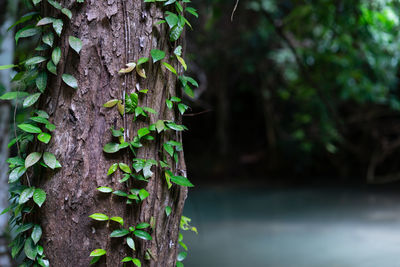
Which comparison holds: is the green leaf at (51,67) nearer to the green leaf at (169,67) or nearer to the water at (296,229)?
the green leaf at (169,67)

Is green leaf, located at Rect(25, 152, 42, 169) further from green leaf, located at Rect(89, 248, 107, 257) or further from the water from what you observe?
the water

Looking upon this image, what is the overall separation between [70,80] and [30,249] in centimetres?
41

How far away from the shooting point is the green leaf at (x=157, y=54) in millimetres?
933

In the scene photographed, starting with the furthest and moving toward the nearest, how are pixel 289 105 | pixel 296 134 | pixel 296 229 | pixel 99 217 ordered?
pixel 289 105 → pixel 296 134 → pixel 296 229 → pixel 99 217

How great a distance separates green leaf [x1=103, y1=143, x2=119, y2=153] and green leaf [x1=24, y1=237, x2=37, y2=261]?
0.28m

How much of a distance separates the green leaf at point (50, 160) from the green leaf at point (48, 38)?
10.1 inches

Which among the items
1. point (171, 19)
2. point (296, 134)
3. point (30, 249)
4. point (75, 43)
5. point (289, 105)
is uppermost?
point (289, 105)

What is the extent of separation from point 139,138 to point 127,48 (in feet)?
0.71

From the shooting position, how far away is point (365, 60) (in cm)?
470

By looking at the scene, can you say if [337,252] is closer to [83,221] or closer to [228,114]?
[83,221]

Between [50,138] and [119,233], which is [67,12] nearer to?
[50,138]

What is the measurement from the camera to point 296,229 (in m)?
4.12

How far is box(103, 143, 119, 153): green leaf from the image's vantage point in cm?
91

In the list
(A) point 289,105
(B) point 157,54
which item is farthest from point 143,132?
(A) point 289,105
